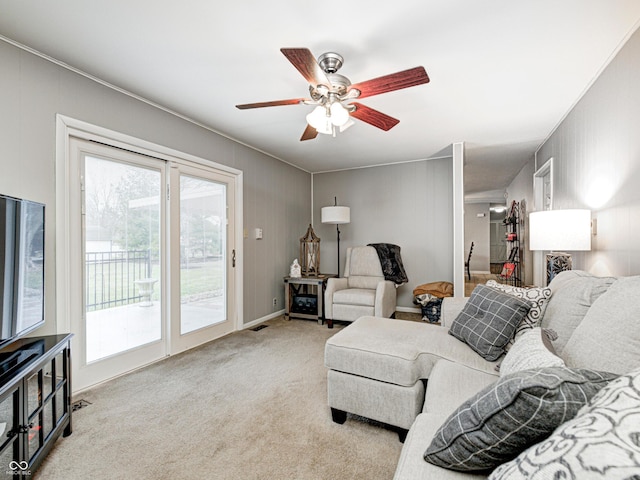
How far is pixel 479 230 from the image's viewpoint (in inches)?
404

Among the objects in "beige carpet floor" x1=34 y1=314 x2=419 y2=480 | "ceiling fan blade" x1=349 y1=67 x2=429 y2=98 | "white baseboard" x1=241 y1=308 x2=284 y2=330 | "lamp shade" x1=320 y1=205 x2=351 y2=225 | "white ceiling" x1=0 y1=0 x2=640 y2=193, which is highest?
"white ceiling" x1=0 y1=0 x2=640 y2=193

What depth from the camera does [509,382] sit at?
76cm

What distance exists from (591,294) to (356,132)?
2737 millimetres

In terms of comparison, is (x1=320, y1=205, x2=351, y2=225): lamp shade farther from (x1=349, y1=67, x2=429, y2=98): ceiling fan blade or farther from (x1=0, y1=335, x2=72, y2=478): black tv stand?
(x1=0, y1=335, x2=72, y2=478): black tv stand

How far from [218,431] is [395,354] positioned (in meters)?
1.14

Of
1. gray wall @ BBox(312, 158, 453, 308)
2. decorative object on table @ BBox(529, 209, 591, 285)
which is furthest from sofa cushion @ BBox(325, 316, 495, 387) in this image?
gray wall @ BBox(312, 158, 453, 308)

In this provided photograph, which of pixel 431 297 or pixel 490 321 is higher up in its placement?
pixel 490 321

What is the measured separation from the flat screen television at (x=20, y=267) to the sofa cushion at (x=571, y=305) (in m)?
2.59

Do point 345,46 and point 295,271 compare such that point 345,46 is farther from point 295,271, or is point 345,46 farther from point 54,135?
point 295,271

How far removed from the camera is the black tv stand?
133cm

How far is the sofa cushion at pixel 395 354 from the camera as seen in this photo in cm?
172

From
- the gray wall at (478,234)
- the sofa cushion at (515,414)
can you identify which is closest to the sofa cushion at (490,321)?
the sofa cushion at (515,414)

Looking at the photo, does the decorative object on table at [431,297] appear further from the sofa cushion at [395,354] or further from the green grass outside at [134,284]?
the green grass outside at [134,284]

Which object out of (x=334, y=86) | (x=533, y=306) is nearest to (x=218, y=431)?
(x=533, y=306)
